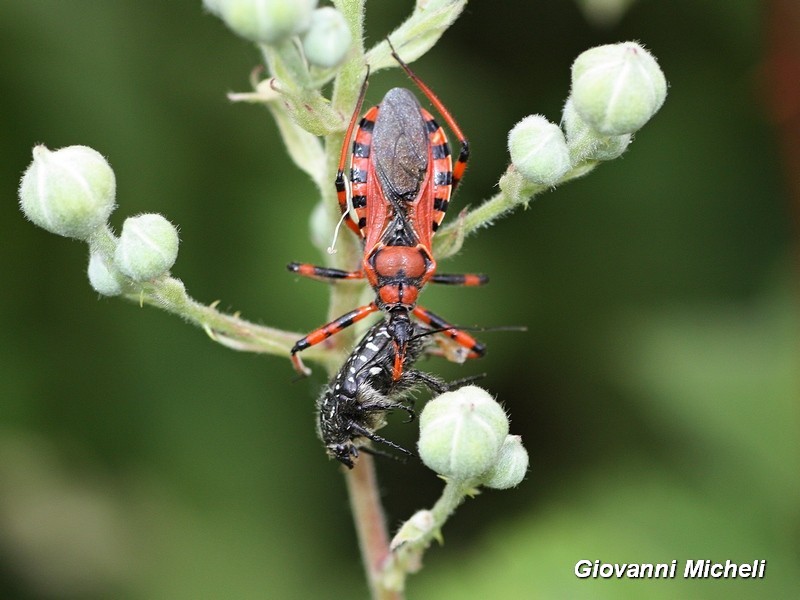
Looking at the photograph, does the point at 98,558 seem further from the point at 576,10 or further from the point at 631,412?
the point at 576,10

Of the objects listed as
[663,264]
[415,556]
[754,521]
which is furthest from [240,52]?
[754,521]

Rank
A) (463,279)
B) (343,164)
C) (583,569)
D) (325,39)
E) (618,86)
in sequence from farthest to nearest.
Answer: (583,569), (463,279), (343,164), (618,86), (325,39)

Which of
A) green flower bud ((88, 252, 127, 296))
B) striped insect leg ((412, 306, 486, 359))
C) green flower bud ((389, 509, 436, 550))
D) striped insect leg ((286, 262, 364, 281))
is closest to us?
green flower bud ((88, 252, 127, 296))

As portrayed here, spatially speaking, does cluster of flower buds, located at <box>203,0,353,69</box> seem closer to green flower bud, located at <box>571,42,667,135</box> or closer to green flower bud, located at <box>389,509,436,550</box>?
green flower bud, located at <box>571,42,667,135</box>

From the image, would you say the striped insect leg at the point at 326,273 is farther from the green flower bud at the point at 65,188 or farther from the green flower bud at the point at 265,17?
the green flower bud at the point at 265,17

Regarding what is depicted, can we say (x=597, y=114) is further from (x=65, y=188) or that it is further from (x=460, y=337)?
(x=65, y=188)

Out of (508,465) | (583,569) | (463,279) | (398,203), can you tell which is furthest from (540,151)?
(583,569)

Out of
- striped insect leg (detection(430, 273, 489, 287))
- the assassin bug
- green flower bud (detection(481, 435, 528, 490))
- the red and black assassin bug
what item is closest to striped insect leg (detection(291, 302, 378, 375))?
the red and black assassin bug

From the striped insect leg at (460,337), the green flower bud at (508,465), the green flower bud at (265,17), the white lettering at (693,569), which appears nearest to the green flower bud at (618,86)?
the green flower bud at (265,17)
